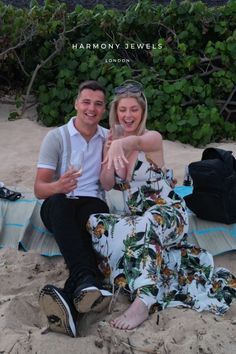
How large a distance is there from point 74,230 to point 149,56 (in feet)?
12.8

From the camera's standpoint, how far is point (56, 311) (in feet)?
7.27

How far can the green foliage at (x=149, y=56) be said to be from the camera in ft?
18.4

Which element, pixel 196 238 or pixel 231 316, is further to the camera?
pixel 196 238

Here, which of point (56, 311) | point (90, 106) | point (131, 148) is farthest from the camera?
point (90, 106)

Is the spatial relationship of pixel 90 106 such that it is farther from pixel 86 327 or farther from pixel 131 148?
pixel 86 327

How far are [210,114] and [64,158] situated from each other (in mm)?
2932

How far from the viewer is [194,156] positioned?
4922mm

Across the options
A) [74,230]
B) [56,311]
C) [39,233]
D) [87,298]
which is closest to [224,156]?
[74,230]

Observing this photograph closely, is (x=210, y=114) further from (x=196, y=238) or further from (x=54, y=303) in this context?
(x=54, y=303)

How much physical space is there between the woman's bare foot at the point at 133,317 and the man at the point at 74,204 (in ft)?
0.36

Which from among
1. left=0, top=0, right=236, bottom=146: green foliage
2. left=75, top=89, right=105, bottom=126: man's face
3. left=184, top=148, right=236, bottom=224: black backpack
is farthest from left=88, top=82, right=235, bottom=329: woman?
left=0, top=0, right=236, bottom=146: green foliage

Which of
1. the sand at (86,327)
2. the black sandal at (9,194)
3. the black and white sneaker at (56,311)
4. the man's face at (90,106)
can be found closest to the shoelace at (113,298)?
the sand at (86,327)

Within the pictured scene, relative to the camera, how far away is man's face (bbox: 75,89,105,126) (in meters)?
3.01

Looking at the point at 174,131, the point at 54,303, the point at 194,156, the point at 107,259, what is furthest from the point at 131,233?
the point at 174,131
